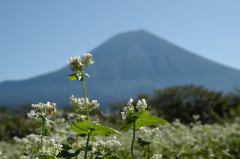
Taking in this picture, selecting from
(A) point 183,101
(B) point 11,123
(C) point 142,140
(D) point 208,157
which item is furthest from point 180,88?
(C) point 142,140

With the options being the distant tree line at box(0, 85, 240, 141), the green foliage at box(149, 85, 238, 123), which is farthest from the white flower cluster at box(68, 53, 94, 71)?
the green foliage at box(149, 85, 238, 123)

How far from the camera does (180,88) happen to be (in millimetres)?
26438

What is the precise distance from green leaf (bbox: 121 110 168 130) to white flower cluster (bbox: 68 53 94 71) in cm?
25

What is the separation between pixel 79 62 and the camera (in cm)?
219

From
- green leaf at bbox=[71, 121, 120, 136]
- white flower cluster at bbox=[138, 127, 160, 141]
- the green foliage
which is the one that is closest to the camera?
green leaf at bbox=[71, 121, 120, 136]

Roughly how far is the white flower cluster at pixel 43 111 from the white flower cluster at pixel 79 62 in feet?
0.51

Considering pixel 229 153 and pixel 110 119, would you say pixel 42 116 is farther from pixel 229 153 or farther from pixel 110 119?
pixel 110 119

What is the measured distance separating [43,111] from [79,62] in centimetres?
23

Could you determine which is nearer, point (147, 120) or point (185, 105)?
point (147, 120)

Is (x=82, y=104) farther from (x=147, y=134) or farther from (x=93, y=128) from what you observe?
(x=147, y=134)

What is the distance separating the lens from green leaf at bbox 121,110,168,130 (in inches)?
84.0

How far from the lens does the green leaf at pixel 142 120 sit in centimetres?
213

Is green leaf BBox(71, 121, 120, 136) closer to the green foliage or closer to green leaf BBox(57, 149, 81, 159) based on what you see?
green leaf BBox(57, 149, 81, 159)

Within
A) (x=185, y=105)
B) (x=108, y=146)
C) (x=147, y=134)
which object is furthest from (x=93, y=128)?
(x=185, y=105)
